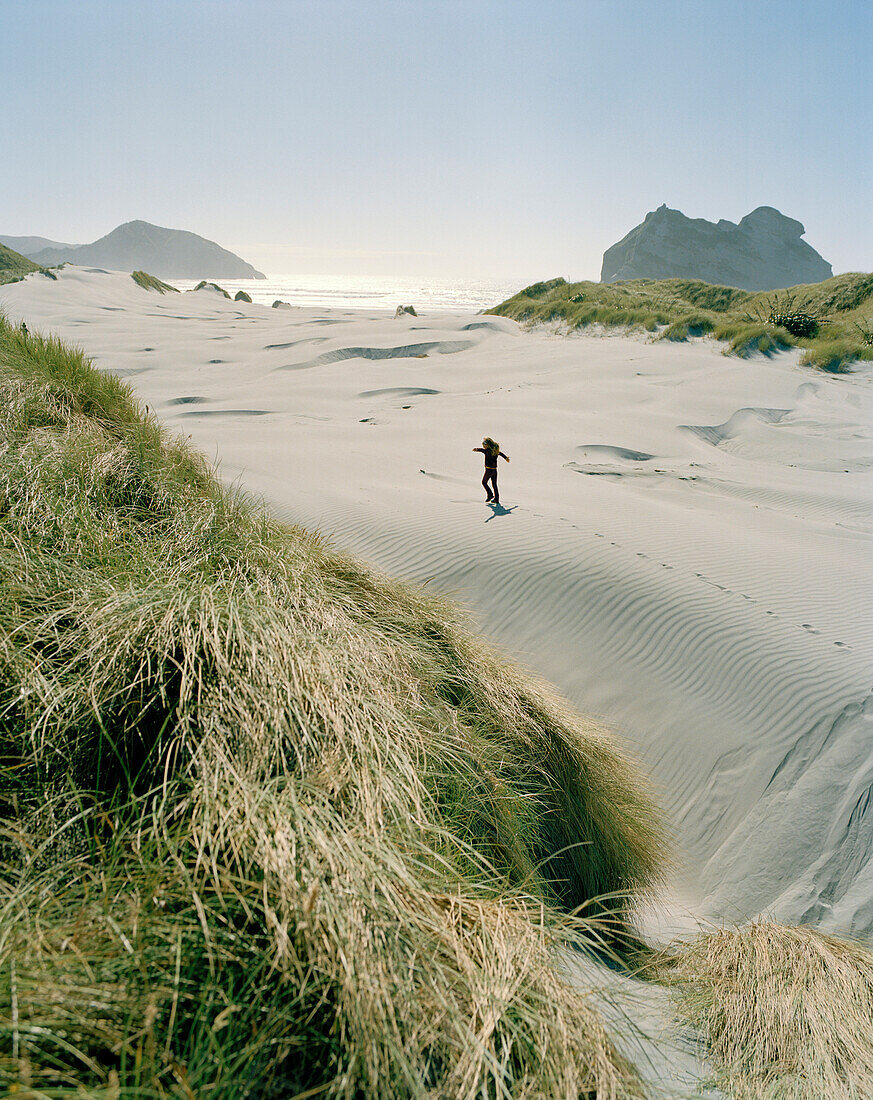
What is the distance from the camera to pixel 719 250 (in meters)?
72.4

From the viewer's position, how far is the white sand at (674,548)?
3764 mm

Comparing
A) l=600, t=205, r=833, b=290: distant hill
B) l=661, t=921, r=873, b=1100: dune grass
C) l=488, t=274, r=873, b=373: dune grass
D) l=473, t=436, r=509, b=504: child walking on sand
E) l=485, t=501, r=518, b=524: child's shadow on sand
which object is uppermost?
l=600, t=205, r=833, b=290: distant hill

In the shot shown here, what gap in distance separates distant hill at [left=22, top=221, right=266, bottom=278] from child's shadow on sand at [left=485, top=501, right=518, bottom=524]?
150m

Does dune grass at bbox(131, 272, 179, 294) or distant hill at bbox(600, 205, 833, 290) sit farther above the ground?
distant hill at bbox(600, 205, 833, 290)

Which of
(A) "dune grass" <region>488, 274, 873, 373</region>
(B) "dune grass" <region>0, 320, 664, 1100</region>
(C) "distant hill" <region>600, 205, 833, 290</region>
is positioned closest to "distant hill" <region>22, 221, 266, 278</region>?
(C) "distant hill" <region>600, 205, 833, 290</region>

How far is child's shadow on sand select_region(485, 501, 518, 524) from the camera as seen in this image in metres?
6.14

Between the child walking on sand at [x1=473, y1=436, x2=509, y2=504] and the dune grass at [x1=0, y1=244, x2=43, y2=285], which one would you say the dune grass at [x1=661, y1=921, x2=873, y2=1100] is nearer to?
the child walking on sand at [x1=473, y1=436, x2=509, y2=504]

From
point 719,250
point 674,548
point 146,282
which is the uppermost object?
point 719,250

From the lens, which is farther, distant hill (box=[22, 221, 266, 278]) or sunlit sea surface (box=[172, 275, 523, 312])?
distant hill (box=[22, 221, 266, 278])

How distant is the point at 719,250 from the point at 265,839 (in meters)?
84.4

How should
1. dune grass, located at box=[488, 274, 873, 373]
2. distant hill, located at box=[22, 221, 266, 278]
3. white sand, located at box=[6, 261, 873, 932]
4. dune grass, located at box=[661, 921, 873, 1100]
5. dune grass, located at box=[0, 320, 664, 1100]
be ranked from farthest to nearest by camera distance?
distant hill, located at box=[22, 221, 266, 278], dune grass, located at box=[488, 274, 873, 373], white sand, located at box=[6, 261, 873, 932], dune grass, located at box=[661, 921, 873, 1100], dune grass, located at box=[0, 320, 664, 1100]

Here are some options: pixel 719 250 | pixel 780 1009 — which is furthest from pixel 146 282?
pixel 719 250

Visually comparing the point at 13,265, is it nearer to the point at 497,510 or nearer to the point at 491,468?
the point at 491,468

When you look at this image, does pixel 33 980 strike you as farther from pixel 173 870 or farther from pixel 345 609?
pixel 345 609
